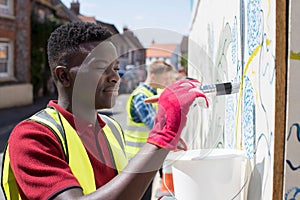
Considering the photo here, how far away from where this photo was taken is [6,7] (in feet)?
50.7

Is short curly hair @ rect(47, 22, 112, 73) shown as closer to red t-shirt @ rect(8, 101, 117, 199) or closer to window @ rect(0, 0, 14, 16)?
red t-shirt @ rect(8, 101, 117, 199)

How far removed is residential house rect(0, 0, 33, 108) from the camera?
49.5ft

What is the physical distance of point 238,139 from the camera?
1602 mm

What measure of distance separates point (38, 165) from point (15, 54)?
15.5 metres

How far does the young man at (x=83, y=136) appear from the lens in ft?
3.83

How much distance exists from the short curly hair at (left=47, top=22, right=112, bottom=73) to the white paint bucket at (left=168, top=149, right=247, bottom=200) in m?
0.47

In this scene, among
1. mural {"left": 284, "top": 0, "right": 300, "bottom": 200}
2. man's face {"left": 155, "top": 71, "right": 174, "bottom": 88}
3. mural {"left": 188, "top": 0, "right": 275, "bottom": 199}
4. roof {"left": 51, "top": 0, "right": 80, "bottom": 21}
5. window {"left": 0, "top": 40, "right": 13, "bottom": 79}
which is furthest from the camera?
roof {"left": 51, "top": 0, "right": 80, "bottom": 21}

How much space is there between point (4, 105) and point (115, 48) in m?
14.3

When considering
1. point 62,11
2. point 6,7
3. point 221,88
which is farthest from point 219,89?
point 62,11

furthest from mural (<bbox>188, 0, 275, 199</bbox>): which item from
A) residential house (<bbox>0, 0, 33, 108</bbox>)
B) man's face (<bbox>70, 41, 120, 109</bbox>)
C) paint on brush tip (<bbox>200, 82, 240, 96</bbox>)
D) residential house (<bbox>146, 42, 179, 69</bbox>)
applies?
residential house (<bbox>0, 0, 33, 108</bbox>)

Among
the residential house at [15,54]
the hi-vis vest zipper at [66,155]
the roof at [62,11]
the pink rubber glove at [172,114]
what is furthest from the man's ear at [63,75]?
the roof at [62,11]

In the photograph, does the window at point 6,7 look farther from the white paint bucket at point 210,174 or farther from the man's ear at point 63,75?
the white paint bucket at point 210,174

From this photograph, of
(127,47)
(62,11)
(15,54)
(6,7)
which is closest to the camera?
(127,47)

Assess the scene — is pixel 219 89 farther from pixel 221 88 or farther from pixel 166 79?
pixel 166 79
